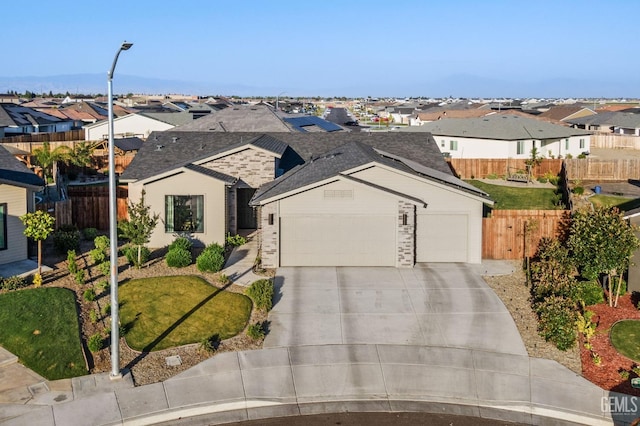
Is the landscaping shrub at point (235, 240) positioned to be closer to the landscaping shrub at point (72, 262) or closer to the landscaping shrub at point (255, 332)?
the landscaping shrub at point (72, 262)

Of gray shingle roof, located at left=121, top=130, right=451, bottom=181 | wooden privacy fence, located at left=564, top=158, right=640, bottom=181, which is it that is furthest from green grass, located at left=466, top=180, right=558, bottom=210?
gray shingle roof, located at left=121, top=130, right=451, bottom=181

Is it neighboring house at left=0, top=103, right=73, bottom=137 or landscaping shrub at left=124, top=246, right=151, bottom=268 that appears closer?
landscaping shrub at left=124, top=246, right=151, bottom=268

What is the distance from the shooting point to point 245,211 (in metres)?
30.8

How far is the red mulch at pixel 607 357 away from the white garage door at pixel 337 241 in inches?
299

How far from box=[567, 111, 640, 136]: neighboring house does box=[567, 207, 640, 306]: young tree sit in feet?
197

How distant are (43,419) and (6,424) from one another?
721 millimetres

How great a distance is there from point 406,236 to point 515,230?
15.8 feet

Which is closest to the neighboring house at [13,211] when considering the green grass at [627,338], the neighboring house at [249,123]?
the green grass at [627,338]

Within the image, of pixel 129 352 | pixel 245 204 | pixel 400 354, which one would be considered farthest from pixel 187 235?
pixel 400 354

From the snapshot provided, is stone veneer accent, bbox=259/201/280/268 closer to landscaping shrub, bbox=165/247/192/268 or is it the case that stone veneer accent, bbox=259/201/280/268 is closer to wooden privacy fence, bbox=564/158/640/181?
landscaping shrub, bbox=165/247/192/268

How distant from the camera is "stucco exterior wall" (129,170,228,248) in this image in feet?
90.4

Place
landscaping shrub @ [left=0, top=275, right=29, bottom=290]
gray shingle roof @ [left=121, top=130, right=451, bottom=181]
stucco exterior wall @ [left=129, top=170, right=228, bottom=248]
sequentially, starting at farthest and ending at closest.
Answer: gray shingle roof @ [left=121, top=130, right=451, bottom=181] < stucco exterior wall @ [left=129, top=170, right=228, bottom=248] < landscaping shrub @ [left=0, top=275, right=29, bottom=290]

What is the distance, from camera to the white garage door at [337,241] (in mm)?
24891

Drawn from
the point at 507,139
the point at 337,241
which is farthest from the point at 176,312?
the point at 507,139
